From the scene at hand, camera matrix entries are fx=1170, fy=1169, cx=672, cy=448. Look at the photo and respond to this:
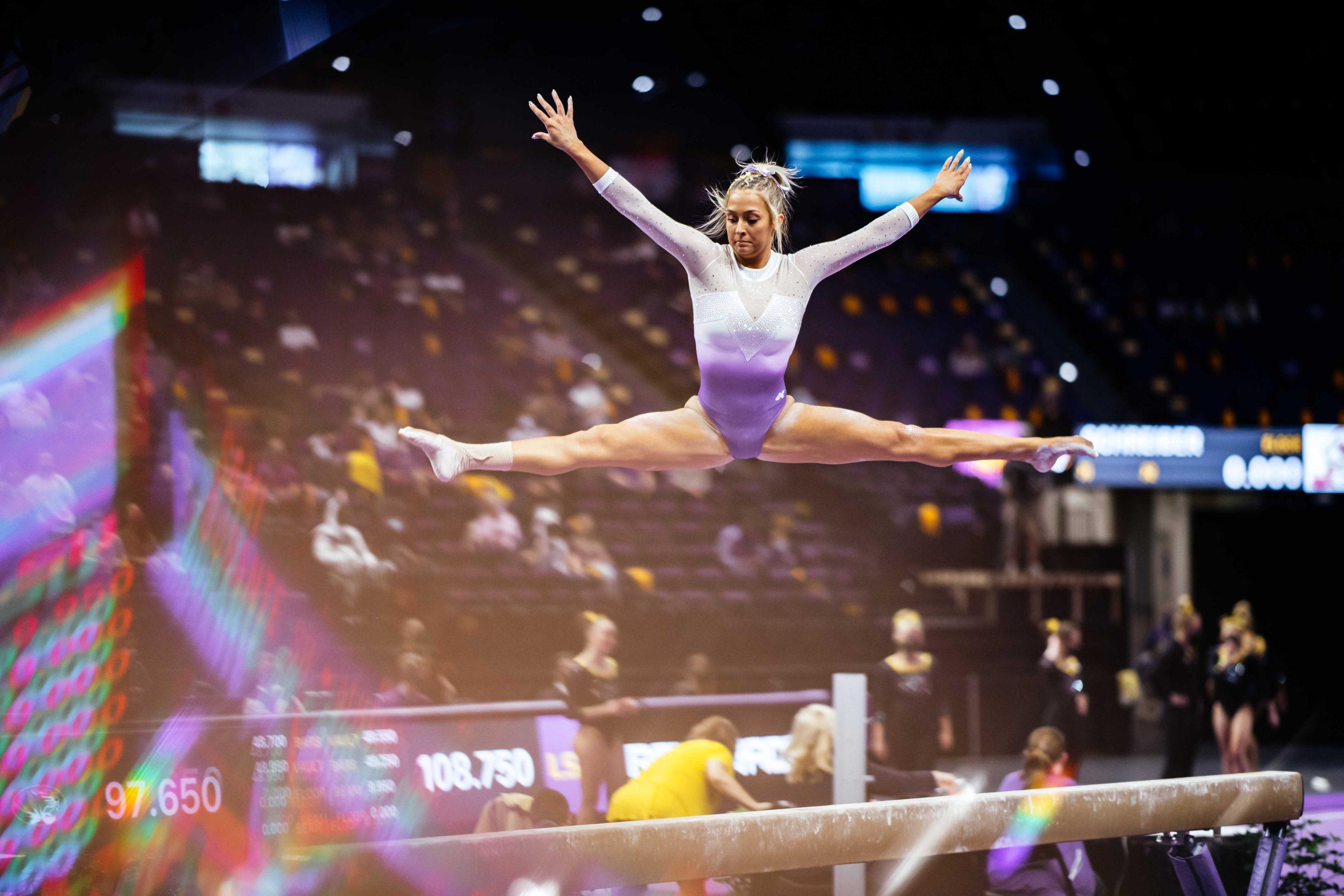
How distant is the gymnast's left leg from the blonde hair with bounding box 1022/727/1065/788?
258 cm

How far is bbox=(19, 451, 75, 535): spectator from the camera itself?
23.7 feet

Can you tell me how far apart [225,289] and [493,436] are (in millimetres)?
2824

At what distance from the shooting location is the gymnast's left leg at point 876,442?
10.9 ft

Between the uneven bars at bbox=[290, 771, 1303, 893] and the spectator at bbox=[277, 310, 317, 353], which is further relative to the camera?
the spectator at bbox=[277, 310, 317, 353]

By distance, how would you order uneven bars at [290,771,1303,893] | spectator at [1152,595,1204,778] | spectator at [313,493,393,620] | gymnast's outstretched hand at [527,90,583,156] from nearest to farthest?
uneven bars at [290,771,1303,893], gymnast's outstretched hand at [527,90,583,156], spectator at [313,493,393,620], spectator at [1152,595,1204,778]

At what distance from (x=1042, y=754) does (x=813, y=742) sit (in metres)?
1.48

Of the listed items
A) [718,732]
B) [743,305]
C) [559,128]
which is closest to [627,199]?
[559,128]

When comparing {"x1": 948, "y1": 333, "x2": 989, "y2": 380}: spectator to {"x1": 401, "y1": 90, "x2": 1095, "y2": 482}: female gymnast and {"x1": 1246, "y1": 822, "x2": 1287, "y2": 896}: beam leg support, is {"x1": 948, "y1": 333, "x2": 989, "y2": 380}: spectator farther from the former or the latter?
{"x1": 401, "y1": 90, "x2": 1095, "y2": 482}: female gymnast

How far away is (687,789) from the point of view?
17.4 ft

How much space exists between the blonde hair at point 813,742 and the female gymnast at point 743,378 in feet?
11.7

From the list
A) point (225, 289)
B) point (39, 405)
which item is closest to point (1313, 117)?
point (225, 289)

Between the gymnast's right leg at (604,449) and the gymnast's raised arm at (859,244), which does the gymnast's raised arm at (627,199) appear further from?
the gymnast's right leg at (604,449)

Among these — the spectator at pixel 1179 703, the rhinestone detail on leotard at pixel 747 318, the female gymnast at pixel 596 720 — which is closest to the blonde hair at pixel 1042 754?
the female gymnast at pixel 596 720

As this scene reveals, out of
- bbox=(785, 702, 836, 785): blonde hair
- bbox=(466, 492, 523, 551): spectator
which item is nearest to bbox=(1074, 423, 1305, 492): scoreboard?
bbox=(466, 492, 523, 551): spectator
